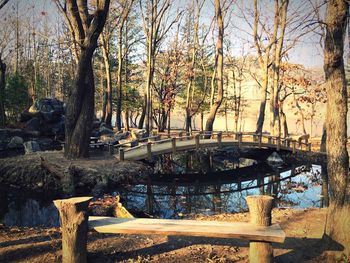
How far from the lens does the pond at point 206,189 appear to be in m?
9.63

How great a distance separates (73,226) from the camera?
428 centimetres

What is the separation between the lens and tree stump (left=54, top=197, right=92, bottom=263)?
425 centimetres

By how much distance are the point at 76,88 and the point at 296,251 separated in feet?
35.4

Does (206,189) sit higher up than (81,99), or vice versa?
(81,99)

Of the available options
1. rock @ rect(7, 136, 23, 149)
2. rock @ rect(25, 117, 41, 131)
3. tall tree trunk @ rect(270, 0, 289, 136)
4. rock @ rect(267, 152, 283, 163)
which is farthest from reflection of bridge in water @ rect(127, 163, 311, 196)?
rock @ rect(25, 117, 41, 131)

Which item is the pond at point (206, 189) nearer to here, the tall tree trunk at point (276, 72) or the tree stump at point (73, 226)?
the tall tree trunk at point (276, 72)

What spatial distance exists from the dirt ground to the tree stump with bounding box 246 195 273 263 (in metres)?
0.65

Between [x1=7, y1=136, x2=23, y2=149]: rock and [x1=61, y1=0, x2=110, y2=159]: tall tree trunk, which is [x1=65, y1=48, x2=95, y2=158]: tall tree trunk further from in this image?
[x1=7, y1=136, x2=23, y2=149]: rock

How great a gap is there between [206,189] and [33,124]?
14679 millimetres

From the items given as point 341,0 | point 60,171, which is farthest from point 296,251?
point 60,171

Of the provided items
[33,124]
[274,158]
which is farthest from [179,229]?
[33,124]

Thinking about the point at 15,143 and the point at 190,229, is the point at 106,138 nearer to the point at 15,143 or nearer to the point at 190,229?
the point at 15,143

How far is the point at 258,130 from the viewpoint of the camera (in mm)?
21859

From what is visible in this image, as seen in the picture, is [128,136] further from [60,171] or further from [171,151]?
[60,171]
